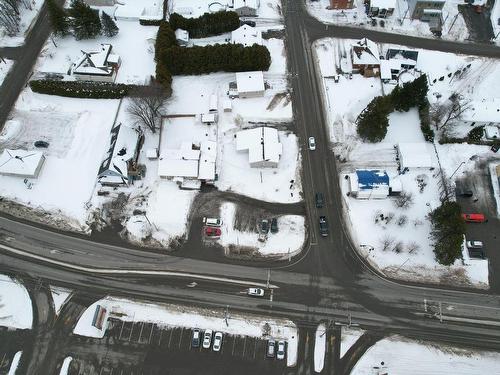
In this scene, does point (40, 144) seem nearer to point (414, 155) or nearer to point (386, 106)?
point (386, 106)

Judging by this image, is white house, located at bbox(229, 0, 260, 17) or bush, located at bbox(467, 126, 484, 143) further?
white house, located at bbox(229, 0, 260, 17)

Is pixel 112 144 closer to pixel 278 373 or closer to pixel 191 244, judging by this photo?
pixel 191 244

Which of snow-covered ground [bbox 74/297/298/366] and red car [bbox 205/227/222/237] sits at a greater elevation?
red car [bbox 205/227/222/237]

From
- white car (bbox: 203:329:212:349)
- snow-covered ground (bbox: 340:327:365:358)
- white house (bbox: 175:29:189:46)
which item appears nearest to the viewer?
white car (bbox: 203:329:212:349)

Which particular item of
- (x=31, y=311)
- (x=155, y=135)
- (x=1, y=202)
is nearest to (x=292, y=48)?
(x=155, y=135)

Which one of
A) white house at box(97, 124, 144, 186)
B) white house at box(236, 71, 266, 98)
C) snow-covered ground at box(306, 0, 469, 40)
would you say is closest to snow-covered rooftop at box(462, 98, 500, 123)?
snow-covered ground at box(306, 0, 469, 40)

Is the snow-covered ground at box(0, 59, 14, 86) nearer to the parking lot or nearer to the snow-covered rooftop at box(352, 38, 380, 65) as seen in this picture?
the parking lot

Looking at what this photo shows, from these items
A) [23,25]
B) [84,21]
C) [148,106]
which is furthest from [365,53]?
[23,25]
